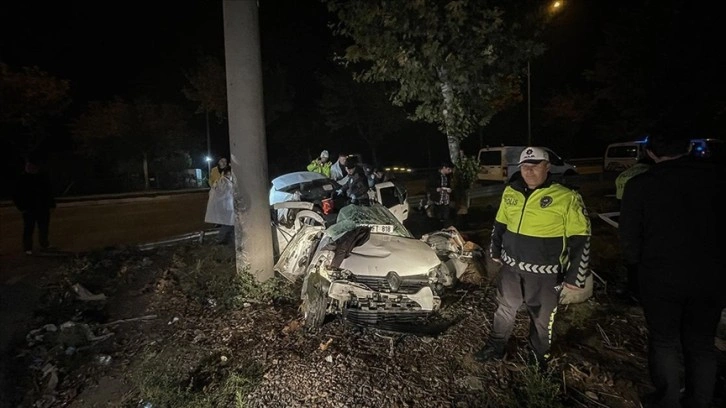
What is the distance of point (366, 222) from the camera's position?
480 centimetres

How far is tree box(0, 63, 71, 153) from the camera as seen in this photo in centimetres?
1984

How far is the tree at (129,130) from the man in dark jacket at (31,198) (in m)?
19.8

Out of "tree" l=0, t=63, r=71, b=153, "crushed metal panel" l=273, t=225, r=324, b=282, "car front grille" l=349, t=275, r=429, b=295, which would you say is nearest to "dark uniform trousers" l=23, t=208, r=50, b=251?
"crushed metal panel" l=273, t=225, r=324, b=282

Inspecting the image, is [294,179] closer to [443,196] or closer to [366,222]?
[366,222]

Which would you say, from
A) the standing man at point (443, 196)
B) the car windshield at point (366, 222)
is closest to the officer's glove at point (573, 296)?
the car windshield at point (366, 222)

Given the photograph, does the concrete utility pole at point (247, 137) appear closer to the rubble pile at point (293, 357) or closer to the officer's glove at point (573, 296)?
the rubble pile at point (293, 357)

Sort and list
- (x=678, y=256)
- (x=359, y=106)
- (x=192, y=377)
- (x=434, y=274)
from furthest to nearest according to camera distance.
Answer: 1. (x=359, y=106)
2. (x=434, y=274)
3. (x=192, y=377)
4. (x=678, y=256)

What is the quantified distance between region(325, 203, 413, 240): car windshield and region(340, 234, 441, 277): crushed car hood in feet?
1.01

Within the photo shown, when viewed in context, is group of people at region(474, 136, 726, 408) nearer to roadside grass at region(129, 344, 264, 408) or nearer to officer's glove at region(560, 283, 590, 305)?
officer's glove at region(560, 283, 590, 305)

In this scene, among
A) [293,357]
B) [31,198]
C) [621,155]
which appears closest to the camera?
[293,357]

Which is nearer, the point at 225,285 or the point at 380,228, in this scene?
the point at 380,228

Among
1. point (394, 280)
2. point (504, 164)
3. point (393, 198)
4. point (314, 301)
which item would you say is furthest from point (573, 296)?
point (504, 164)

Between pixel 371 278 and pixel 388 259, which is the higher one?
pixel 388 259

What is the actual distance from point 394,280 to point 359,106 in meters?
24.7
